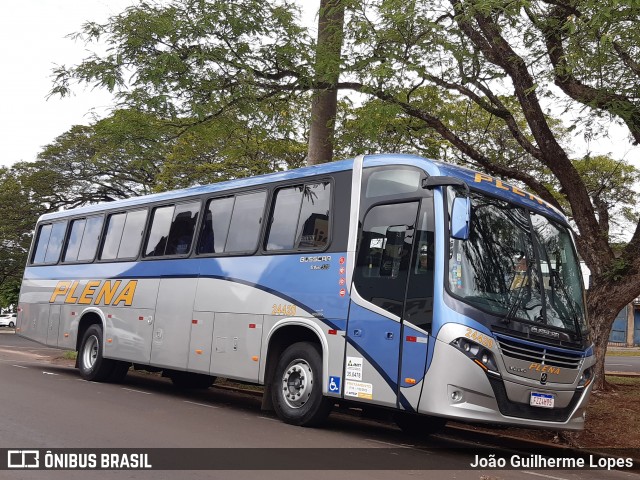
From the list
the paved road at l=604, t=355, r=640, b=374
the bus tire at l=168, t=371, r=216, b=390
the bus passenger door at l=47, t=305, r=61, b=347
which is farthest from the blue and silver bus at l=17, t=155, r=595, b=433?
the paved road at l=604, t=355, r=640, b=374

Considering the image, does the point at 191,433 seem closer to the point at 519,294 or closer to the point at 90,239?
the point at 519,294

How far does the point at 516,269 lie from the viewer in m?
8.95

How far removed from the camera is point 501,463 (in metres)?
8.72

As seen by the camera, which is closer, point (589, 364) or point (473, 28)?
point (589, 364)

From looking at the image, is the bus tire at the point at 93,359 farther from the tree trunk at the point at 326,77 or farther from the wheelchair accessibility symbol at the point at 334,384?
the wheelchair accessibility symbol at the point at 334,384

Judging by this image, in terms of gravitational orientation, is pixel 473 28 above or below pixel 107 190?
below

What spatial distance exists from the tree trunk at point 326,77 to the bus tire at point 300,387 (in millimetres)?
6072

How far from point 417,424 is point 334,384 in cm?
184

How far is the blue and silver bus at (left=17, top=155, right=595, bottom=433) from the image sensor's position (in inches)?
332

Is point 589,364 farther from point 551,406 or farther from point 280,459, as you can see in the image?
point 280,459

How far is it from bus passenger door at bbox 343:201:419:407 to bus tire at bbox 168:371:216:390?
6.28m

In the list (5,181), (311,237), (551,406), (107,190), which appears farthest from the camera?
(5,181)

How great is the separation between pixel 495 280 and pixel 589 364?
181cm

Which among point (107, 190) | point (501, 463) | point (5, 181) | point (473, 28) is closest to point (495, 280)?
point (501, 463)
